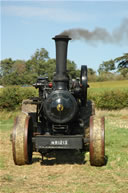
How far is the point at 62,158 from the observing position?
8.76 m

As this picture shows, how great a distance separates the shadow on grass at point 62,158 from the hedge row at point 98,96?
1284 centimetres

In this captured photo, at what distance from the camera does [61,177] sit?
6.81 metres

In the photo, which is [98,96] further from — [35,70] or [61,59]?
[35,70]

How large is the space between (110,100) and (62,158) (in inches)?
582

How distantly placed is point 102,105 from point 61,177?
16497mm

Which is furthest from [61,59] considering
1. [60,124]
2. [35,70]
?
[35,70]

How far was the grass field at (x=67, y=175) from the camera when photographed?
598 cm

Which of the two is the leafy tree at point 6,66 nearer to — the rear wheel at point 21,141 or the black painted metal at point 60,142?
the rear wheel at point 21,141

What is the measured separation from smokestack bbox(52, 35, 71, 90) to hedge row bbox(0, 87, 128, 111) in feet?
46.4

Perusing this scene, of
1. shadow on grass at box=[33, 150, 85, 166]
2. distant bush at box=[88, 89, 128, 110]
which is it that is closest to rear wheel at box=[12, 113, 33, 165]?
shadow on grass at box=[33, 150, 85, 166]

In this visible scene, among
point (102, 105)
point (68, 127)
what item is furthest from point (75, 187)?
point (102, 105)

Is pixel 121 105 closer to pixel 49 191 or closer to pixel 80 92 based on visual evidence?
pixel 80 92

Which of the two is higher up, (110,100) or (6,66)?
(6,66)

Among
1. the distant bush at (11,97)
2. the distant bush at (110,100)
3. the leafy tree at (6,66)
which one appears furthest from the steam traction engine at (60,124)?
the leafy tree at (6,66)
